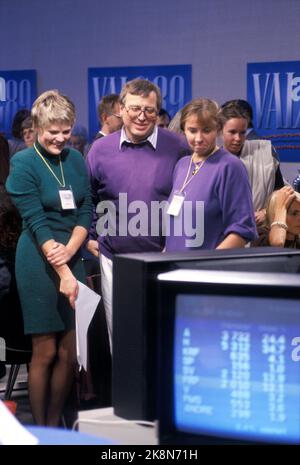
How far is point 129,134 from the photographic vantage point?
150 inches

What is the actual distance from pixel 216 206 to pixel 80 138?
3.85 meters

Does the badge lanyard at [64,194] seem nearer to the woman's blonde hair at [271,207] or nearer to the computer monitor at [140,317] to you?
the woman's blonde hair at [271,207]

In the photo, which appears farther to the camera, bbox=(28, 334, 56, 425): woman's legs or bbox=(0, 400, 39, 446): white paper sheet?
bbox=(28, 334, 56, 425): woman's legs

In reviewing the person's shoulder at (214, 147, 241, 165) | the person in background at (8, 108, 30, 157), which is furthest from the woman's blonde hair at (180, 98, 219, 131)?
the person in background at (8, 108, 30, 157)

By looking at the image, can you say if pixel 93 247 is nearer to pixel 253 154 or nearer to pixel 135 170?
pixel 135 170

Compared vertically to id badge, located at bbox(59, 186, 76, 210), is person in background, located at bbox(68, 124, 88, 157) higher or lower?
higher

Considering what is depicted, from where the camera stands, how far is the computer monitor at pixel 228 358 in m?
1.64

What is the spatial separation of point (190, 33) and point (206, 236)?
12.2ft

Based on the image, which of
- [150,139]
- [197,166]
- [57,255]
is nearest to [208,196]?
[197,166]

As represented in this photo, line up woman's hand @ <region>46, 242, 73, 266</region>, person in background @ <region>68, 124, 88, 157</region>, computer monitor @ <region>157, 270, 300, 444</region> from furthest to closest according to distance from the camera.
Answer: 1. person in background @ <region>68, 124, 88, 157</region>
2. woman's hand @ <region>46, 242, 73, 266</region>
3. computer monitor @ <region>157, 270, 300, 444</region>

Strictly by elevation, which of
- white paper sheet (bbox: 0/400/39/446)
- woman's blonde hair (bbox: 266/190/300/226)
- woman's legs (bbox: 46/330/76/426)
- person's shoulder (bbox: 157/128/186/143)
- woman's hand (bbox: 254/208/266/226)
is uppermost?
person's shoulder (bbox: 157/128/186/143)

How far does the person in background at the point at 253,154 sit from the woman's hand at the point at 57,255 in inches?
50.3

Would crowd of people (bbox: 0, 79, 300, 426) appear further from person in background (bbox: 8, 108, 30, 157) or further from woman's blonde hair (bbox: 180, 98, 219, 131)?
person in background (bbox: 8, 108, 30, 157)

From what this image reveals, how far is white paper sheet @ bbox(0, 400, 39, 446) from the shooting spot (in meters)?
1.35
